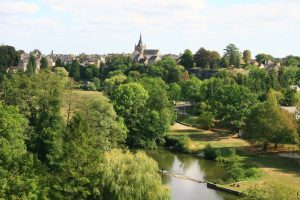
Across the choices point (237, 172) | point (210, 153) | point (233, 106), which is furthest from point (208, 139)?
point (237, 172)

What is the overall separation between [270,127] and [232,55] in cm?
7316

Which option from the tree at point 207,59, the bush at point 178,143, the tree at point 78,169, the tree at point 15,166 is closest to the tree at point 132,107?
the bush at point 178,143

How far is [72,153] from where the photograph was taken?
26953mm

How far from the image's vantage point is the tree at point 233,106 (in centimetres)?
5841

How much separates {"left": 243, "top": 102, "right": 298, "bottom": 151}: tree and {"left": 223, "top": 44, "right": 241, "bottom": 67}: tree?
6997cm

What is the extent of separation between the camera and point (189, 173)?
1731 inches

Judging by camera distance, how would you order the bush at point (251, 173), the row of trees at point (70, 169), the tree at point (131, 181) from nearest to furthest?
the row of trees at point (70, 169), the tree at point (131, 181), the bush at point (251, 173)

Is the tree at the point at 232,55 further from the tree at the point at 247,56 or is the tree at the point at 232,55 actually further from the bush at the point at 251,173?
the bush at the point at 251,173

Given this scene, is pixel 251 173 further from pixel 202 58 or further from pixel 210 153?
pixel 202 58

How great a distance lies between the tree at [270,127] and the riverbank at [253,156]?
73.0 inches

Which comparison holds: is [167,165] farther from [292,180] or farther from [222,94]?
[222,94]

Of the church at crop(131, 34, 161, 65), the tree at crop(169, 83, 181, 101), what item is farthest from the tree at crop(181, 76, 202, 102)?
the church at crop(131, 34, 161, 65)

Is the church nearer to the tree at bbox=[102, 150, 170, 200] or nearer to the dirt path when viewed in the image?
the dirt path

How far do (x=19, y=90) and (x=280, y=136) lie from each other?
2742 centimetres
